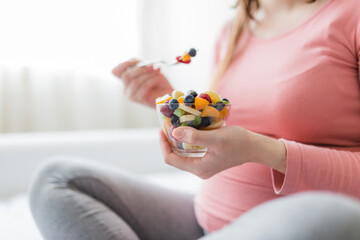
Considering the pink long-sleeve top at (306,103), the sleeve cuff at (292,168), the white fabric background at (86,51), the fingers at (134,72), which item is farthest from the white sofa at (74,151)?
the sleeve cuff at (292,168)

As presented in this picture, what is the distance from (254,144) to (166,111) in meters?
0.15

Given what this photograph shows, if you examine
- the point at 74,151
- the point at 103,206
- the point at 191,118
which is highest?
the point at 191,118

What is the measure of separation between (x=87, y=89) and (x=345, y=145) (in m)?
1.58

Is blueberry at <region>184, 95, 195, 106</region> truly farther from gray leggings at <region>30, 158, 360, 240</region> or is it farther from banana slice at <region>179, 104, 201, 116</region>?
gray leggings at <region>30, 158, 360, 240</region>

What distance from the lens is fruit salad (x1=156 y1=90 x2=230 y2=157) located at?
0.53 metres

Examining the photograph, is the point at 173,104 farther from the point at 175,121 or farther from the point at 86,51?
the point at 86,51

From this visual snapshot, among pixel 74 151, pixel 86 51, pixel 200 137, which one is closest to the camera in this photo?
pixel 200 137

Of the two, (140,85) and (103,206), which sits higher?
(140,85)

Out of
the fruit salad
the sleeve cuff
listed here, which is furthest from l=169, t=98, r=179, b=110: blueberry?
the sleeve cuff

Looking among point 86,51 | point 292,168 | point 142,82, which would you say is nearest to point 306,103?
point 292,168

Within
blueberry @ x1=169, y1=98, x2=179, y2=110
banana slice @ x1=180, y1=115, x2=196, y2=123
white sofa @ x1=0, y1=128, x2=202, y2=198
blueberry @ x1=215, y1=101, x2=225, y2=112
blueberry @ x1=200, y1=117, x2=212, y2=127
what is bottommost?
white sofa @ x1=0, y1=128, x2=202, y2=198

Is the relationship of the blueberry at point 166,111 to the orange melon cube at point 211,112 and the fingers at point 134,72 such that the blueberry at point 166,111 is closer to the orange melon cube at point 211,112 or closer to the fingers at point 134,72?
the orange melon cube at point 211,112

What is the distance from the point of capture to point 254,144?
54cm

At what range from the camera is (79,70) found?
1.96 m
